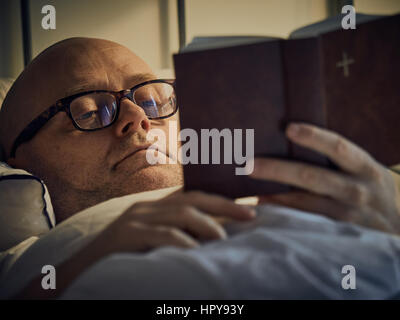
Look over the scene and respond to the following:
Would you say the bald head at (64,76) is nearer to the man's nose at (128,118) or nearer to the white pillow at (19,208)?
the man's nose at (128,118)

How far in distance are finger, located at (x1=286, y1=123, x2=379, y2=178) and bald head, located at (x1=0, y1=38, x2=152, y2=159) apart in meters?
0.83

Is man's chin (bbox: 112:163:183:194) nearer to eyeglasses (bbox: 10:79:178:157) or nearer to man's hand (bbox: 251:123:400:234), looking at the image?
eyeglasses (bbox: 10:79:178:157)

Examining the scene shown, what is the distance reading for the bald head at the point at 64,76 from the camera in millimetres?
1208

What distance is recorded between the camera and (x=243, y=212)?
1.79ft

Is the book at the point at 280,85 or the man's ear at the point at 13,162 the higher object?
the book at the point at 280,85

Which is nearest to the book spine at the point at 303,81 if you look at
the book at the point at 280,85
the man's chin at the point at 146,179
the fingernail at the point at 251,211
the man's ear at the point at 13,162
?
the book at the point at 280,85

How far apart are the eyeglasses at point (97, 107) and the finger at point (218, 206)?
2.32 ft

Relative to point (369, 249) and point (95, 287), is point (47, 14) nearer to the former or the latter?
point (95, 287)

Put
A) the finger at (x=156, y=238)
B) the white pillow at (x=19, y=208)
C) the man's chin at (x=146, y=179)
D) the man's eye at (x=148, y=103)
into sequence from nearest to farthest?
1. the finger at (x=156, y=238)
2. the white pillow at (x=19, y=208)
3. the man's chin at (x=146, y=179)
4. the man's eye at (x=148, y=103)

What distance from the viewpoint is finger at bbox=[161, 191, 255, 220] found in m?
0.55

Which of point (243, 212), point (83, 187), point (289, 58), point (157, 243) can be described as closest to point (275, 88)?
point (289, 58)

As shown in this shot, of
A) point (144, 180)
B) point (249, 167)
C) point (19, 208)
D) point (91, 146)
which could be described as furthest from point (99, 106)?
point (249, 167)

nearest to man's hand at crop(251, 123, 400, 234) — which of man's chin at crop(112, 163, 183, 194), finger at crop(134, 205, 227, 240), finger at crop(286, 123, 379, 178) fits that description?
finger at crop(286, 123, 379, 178)

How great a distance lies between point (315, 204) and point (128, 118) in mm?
744
